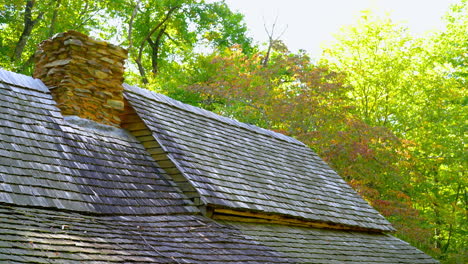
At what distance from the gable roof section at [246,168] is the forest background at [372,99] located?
5.57 metres

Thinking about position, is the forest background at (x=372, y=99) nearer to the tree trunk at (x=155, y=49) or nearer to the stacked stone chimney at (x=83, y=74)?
the tree trunk at (x=155, y=49)

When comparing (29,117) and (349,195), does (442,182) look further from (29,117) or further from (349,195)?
(29,117)

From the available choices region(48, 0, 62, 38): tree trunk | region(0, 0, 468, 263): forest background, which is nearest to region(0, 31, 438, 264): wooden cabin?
region(0, 0, 468, 263): forest background

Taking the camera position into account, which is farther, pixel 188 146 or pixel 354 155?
pixel 354 155

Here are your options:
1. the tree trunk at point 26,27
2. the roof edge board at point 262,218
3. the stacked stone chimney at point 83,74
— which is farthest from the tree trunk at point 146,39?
the stacked stone chimney at point 83,74

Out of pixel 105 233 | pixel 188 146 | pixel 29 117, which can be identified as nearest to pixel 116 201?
pixel 105 233

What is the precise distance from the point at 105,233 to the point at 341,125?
592 inches

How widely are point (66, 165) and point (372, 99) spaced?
711 inches

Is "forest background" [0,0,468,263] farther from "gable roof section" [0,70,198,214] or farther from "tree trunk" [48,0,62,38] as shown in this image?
"gable roof section" [0,70,198,214]

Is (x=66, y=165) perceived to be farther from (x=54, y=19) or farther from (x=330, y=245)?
(x=54, y=19)

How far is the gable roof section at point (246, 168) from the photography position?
9.56 m

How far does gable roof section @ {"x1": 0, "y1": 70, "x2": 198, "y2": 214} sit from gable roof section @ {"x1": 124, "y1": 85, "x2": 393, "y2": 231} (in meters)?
0.62

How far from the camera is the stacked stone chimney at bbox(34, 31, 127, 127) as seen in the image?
898 cm

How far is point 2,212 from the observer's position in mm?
5820
